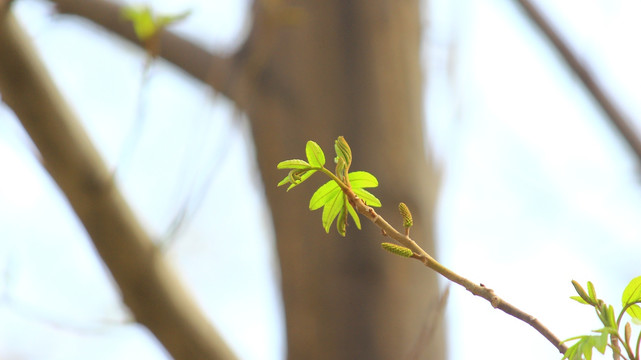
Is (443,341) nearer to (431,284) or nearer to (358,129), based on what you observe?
(431,284)

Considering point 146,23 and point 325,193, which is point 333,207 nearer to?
point 325,193

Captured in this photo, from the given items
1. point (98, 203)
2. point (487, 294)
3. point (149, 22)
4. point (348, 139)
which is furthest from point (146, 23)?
point (487, 294)

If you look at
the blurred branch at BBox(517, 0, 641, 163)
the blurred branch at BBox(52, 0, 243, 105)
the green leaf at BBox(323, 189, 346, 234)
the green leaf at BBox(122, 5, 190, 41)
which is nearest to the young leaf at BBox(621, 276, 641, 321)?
the green leaf at BBox(323, 189, 346, 234)

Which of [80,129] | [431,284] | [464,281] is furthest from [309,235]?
[464,281]

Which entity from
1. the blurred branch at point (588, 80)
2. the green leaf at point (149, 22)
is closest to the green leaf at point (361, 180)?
the blurred branch at point (588, 80)

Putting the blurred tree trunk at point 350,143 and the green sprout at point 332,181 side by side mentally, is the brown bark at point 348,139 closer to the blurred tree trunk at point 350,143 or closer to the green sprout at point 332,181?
the blurred tree trunk at point 350,143
